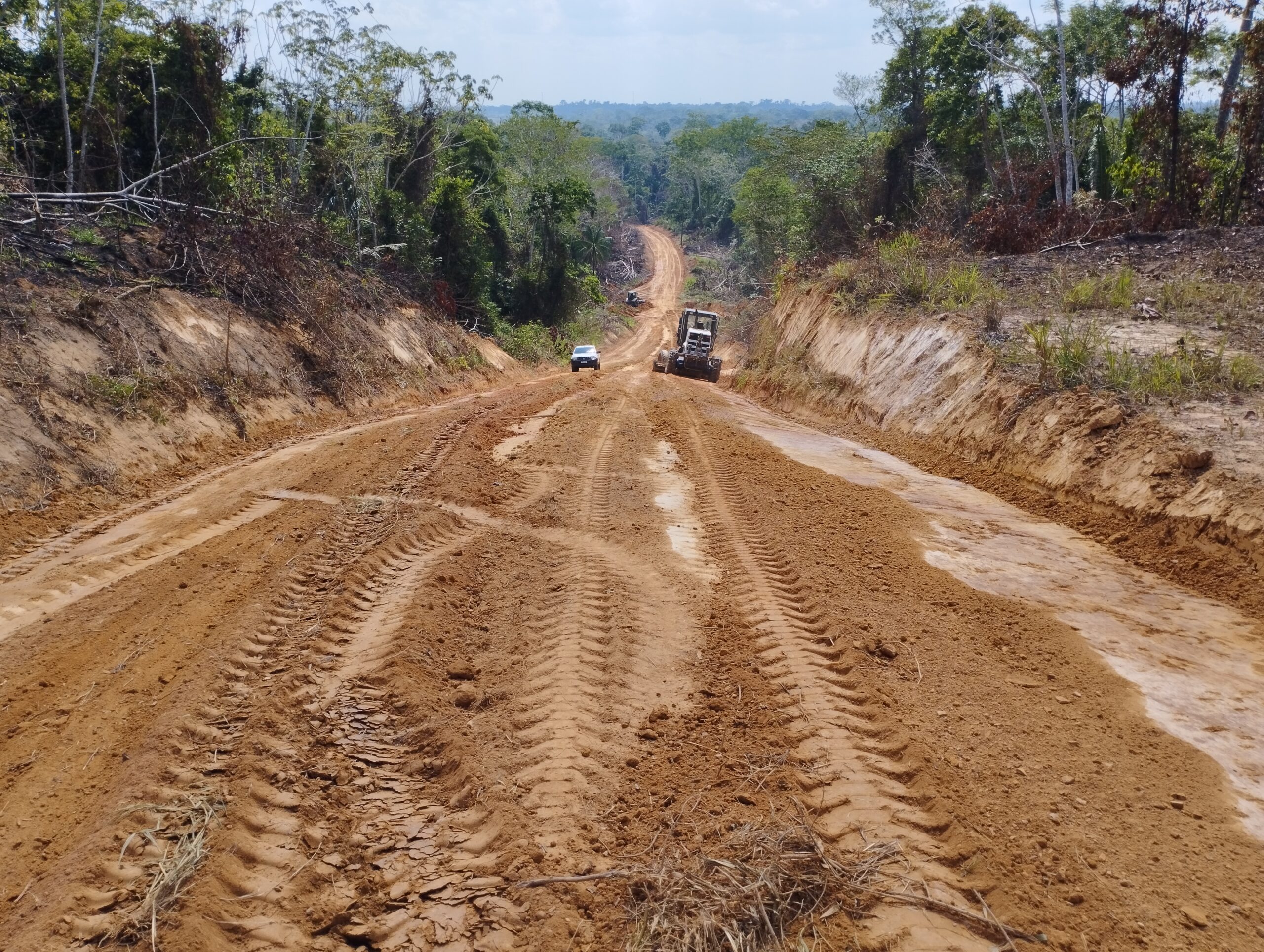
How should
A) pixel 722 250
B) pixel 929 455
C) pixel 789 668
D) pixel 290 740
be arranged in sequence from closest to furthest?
pixel 290 740 < pixel 789 668 < pixel 929 455 < pixel 722 250

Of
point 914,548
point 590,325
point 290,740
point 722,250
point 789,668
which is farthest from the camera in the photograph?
point 722,250

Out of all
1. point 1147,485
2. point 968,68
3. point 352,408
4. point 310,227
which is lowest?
point 352,408

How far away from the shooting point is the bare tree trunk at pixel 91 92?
14094mm

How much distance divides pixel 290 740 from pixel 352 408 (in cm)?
1273

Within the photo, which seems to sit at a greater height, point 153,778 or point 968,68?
point 968,68

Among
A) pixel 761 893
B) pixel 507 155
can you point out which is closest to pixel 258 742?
pixel 761 893

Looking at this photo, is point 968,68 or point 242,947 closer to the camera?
point 242,947

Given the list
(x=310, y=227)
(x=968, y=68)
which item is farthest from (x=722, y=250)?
(x=310, y=227)

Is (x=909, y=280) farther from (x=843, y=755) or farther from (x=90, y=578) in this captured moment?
(x=90, y=578)

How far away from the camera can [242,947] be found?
318 cm

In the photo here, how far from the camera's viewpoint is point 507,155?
140 ft

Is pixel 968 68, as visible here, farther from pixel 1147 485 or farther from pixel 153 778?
pixel 153 778

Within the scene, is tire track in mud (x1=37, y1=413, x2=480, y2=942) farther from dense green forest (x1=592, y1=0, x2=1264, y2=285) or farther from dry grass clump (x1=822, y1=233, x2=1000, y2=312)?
dense green forest (x1=592, y1=0, x2=1264, y2=285)

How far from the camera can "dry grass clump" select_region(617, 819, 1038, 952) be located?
125 inches
